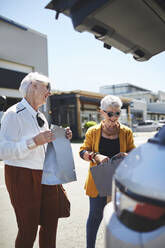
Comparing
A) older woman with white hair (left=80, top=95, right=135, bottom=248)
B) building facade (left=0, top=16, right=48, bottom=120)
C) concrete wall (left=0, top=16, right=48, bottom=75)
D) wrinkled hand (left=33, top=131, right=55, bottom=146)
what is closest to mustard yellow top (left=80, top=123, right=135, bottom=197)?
older woman with white hair (left=80, top=95, right=135, bottom=248)

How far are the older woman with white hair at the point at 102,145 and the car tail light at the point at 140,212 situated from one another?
1.25 m

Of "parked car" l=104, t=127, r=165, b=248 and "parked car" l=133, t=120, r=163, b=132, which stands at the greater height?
"parked car" l=104, t=127, r=165, b=248

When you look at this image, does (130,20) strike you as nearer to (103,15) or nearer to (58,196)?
(103,15)

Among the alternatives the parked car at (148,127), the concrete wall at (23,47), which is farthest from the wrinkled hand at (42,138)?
the parked car at (148,127)

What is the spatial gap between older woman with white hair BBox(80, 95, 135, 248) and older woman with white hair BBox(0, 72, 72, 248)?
407 millimetres

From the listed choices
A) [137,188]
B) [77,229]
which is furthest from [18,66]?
[137,188]

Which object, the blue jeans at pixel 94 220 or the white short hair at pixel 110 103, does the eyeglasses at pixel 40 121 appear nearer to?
the white short hair at pixel 110 103

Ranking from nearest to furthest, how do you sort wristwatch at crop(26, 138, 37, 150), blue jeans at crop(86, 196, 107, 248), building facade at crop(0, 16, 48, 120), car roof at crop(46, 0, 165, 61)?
car roof at crop(46, 0, 165, 61) → wristwatch at crop(26, 138, 37, 150) → blue jeans at crop(86, 196, 107, 248) → building facade at crop(0, 16, 48, 120)

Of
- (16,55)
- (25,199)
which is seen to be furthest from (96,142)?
(16,55)

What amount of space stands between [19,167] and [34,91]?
2.29ft

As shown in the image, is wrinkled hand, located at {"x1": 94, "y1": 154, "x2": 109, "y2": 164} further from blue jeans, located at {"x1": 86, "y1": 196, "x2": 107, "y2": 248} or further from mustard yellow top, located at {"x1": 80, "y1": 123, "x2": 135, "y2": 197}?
blue jeans, located at {"x1": 86, "y1": 196, "x2": 107, "y2": 248}

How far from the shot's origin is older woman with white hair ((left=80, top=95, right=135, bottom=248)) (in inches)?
89.1

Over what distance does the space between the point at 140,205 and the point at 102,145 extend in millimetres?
1526

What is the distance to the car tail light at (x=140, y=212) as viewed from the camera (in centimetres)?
84
